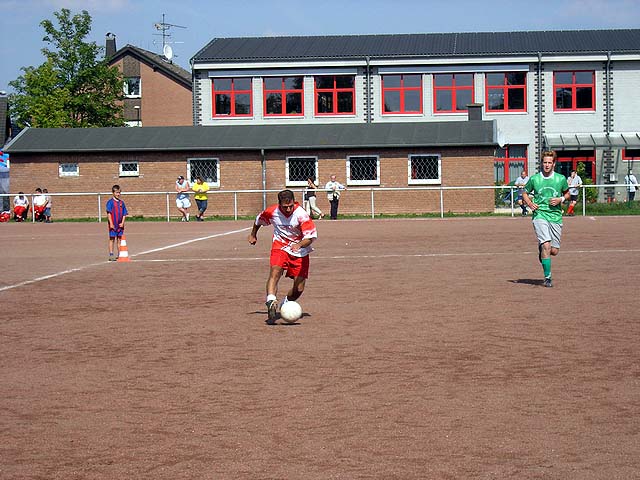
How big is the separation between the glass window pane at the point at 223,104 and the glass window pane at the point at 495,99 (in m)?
13.7

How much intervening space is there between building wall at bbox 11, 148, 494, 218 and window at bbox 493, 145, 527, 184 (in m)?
12.1

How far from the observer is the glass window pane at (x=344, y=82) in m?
55.3

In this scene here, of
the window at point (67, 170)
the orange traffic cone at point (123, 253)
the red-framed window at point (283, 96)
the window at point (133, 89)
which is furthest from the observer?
the window at point (133, 89)

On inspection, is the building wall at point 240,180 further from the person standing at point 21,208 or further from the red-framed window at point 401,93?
the red-framed window at point 401,93

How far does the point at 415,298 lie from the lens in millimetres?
13852

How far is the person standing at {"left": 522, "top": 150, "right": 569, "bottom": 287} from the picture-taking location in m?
14.8

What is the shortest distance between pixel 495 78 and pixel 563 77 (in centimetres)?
347

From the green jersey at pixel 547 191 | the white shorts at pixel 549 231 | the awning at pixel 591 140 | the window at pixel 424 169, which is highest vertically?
the awning at pixel 591 140

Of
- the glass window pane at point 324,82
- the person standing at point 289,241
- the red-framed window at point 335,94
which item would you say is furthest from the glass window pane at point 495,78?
the person standing at point 289,241

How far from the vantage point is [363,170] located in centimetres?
4338

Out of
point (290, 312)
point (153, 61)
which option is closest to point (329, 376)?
point (290, 312)

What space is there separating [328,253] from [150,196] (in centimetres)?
2195

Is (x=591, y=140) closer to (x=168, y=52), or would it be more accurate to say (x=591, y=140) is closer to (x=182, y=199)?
(x=182, y=199)

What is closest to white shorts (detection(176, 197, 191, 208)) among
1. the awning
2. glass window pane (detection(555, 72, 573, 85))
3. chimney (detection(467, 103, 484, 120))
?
chimney (detection(467, 103, 484, 120))
